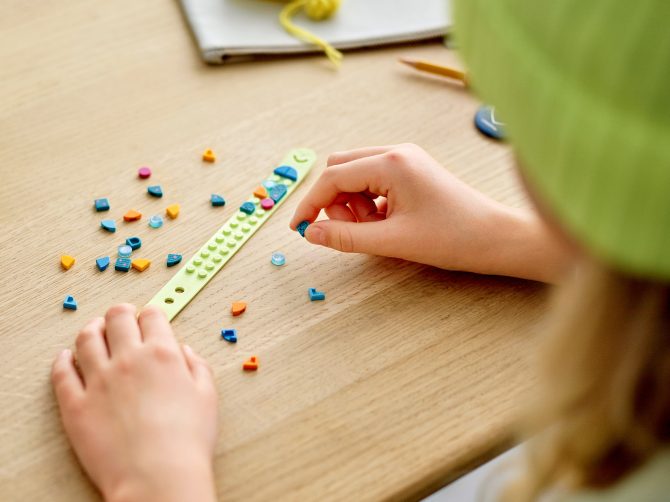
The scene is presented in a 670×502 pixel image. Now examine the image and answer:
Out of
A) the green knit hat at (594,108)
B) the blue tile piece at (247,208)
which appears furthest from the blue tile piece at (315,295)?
the green knit hat at (594,108)

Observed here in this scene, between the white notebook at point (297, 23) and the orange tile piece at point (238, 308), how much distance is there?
412mm

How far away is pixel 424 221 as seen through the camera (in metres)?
0.85

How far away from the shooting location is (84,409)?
0.70 m

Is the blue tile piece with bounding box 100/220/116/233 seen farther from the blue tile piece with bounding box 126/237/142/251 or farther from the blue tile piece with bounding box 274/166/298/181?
the blue tile piece with bounding box 274/166/298/181

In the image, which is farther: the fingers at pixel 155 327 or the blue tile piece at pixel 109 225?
the blue tile piece at pixel 109 225

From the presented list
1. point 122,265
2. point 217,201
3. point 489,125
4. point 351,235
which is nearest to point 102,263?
point 122,265

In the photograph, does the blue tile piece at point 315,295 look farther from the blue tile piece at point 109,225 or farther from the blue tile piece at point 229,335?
the blue tile piece at point 109,225

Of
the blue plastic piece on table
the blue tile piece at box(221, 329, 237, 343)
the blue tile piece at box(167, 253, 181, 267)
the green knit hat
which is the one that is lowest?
the blue plastic piece on table

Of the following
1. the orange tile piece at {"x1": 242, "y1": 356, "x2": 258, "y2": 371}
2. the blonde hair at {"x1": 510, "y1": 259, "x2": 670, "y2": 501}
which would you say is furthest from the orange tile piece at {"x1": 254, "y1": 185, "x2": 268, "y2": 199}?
the blonde hair at {"x1": 510, "y1": 259, "x2": 670, "y2": 501}

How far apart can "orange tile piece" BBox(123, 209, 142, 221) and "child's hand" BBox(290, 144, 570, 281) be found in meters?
0.16

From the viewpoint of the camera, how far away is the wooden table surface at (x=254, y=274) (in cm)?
70

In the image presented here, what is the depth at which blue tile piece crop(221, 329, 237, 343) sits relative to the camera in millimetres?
774

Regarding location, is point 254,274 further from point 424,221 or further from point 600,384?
point 600,384

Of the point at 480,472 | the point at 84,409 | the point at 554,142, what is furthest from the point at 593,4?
the point at 480,472
